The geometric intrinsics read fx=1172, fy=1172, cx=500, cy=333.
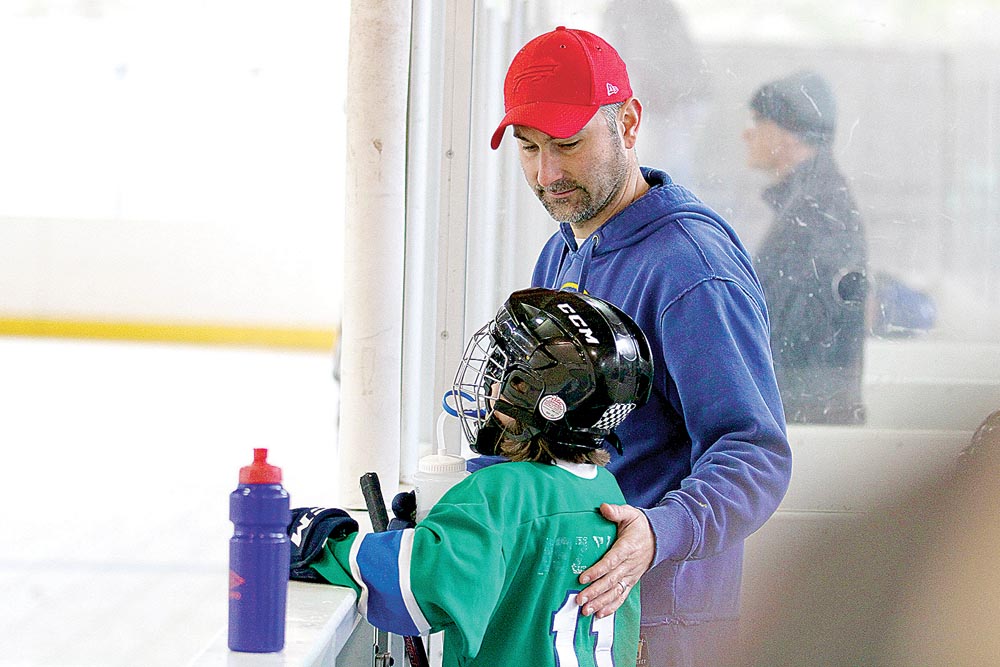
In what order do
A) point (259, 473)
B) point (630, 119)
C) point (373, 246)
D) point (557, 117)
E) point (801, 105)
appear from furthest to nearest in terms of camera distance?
1. point (801, 105)
2. point (373, 246)
3. point (630, 119)
4. point (557, 117)
5. point (259, 473)

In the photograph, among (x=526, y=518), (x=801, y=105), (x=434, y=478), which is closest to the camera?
(x=526, y=518)

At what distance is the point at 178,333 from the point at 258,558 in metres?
9.42

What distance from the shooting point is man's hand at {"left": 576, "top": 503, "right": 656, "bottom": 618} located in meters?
1.23

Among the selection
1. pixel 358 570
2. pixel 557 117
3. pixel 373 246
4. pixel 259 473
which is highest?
pixel 557 117

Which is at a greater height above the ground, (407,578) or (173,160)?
(173,160)

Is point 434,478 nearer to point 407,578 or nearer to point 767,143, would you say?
point 407,578

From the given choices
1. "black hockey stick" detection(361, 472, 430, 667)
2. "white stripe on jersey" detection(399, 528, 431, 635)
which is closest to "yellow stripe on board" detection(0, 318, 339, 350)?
"black hockey stick" detection(361, 472, 430, 667)

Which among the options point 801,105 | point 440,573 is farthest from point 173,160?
point 440,573

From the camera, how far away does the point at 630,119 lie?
62.7 inches

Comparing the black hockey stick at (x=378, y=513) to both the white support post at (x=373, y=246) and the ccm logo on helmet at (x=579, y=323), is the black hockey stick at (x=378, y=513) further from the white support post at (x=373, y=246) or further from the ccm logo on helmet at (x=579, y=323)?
the white support post at (x=373, y=246)

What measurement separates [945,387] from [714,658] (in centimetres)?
70

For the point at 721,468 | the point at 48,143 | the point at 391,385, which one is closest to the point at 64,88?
the point at 48,143

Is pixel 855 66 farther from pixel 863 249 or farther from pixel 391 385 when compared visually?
pixel 391 385

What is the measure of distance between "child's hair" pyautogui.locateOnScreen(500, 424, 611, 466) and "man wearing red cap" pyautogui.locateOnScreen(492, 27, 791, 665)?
67 millimetres
